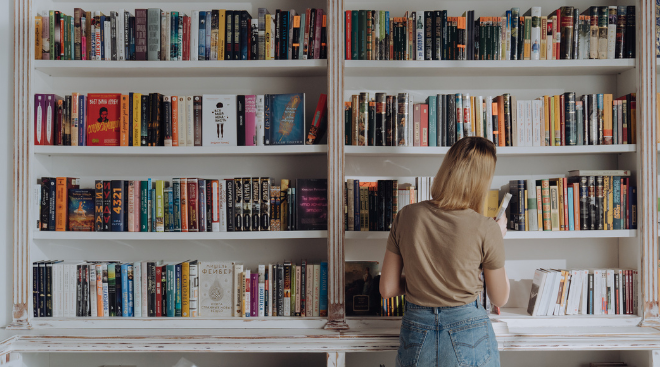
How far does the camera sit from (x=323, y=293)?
2.11 meters

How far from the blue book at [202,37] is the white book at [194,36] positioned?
1 cm

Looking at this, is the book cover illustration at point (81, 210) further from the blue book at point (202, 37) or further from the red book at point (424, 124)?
the red book at point (424, 124)

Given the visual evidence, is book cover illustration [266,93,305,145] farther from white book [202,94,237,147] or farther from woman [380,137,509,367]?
woman [380,137,509,367]

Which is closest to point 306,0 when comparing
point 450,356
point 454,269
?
point 454,269

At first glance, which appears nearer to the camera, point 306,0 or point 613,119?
point 613,119

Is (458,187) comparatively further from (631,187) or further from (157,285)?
(157,285)

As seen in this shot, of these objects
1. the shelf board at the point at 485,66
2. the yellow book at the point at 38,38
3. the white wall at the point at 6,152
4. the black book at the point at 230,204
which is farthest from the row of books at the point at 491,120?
the white wall at the point at 6,152

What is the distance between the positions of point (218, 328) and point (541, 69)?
2.07m

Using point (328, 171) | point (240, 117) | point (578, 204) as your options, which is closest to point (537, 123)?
point (578, 204)

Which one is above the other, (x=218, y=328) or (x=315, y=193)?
(x=315, y=193)

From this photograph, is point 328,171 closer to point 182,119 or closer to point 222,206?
point 222,206

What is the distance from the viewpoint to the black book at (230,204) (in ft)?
7.02

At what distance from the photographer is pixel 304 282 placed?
6.97ft

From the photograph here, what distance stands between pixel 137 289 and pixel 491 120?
1919 millimetres
